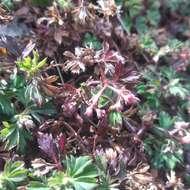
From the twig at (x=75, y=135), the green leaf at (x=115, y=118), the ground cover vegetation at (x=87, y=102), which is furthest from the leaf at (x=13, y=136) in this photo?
the green leaf at (x=115, y=118)

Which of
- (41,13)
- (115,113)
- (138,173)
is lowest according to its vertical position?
(138,173)

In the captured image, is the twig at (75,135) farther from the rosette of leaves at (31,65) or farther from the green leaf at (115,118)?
the rosette of leaves at (31,65)

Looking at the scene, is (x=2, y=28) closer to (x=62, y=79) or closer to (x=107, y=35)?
(x=62, y=79)

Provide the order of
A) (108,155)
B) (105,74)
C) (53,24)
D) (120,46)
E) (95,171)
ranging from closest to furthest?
1. (95,171)
2. (108,155)
3. (105,74)
4. (53,24)
5. (120,46)

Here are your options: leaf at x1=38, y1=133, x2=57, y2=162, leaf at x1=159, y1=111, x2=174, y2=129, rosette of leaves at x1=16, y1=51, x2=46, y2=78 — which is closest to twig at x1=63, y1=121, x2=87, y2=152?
leaf at x1=38, y1=133, x2=57, y2=162

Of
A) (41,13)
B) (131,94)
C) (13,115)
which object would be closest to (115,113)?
(131,94)

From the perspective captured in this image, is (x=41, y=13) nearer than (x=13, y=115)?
No

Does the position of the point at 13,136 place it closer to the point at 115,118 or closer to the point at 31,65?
the point at 31,65

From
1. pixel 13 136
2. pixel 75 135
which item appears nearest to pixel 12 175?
pixel 13 136
